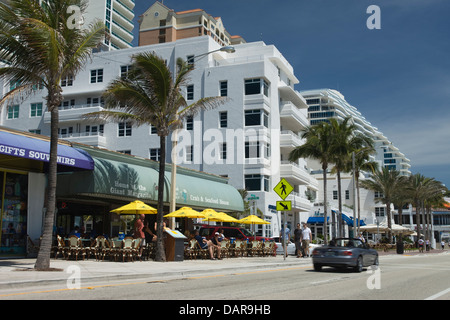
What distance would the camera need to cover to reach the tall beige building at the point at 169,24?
3536 inches

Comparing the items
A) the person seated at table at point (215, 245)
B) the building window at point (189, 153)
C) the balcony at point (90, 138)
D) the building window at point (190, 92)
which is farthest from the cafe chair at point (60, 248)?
the building window at point (190, 92)

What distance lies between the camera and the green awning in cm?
2180

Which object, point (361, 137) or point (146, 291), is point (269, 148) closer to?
point (361, 137)

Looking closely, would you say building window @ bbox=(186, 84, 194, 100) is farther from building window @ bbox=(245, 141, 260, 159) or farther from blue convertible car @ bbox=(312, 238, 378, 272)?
blue convertible car @ bbox=(312, 238, 378, 272)

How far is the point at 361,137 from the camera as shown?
44.9 meters

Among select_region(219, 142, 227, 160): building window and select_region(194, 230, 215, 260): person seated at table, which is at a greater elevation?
select_region(219, 142, 227, 160): building window

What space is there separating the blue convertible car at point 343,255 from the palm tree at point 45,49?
9.43 m

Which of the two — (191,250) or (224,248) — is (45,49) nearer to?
(191,250)

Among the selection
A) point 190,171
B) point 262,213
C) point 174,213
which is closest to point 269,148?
point 262,213

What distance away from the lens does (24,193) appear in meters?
20.9

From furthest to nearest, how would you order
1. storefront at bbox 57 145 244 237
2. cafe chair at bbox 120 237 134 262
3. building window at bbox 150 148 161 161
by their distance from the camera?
building window at bbox 150 148 161 161 < storefront at bbox 57 145 244 237 < cafe chair at bbox 120 237 134 262

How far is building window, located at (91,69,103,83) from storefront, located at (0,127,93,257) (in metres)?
33.7

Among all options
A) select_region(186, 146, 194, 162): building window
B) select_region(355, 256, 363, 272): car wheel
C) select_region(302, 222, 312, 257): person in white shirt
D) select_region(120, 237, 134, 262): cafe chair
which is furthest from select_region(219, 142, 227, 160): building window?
select_region(355, 256, 363, 272): car wheel

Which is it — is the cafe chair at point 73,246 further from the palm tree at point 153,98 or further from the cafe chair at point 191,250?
the cafe chair at point 191,250
